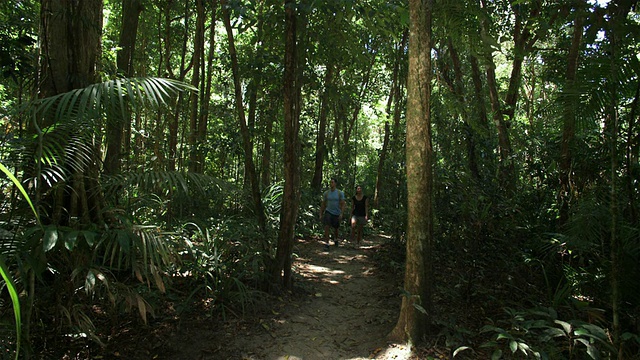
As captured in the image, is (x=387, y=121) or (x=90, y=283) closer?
(x=90, y=283)

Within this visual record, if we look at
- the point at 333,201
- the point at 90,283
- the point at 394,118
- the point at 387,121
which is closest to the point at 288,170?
the point at 90,283

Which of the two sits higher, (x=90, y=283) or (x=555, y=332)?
(x=90, y=283)

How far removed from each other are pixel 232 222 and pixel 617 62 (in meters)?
5.03

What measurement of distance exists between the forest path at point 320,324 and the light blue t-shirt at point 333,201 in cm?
199

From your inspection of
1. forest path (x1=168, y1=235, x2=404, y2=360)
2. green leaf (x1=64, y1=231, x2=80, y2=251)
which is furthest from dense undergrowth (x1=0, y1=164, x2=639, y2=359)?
forest path (x1=168, y1=235, x2=404, y2=360)

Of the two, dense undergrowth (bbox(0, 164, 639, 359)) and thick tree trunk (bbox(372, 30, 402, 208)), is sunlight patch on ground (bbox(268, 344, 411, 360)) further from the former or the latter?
thick tree trunk (bbox(372, 30, 402, 208))

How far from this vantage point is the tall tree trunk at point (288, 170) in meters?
5.25

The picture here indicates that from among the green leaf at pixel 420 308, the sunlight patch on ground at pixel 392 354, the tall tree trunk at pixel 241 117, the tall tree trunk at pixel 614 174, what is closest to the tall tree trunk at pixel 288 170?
the tall tree trunk at pixel 241 117

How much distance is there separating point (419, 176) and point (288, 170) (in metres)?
1.98

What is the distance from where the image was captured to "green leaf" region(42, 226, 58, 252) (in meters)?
2.37

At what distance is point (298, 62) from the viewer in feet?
18.4

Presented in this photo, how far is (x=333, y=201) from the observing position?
29.3 feet

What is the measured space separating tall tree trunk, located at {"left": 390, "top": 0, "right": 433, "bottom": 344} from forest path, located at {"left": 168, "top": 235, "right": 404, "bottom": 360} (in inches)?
15.5

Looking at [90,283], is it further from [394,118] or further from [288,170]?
[394,118]
